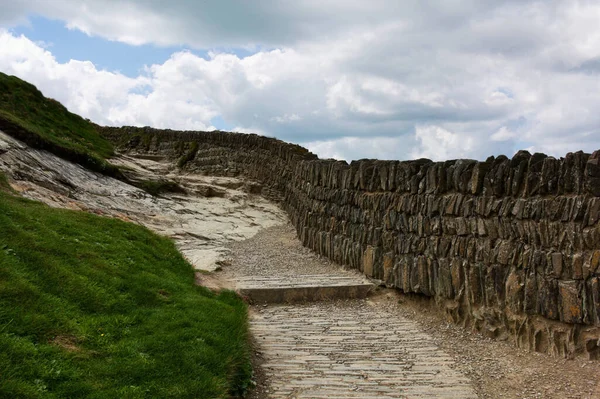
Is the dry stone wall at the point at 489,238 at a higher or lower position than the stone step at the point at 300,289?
higher

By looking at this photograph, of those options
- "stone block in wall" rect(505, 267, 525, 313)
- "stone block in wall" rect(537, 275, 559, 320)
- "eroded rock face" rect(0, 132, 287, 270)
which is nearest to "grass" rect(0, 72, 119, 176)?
"eroded rock face" rect(0, 132, 287, 270)

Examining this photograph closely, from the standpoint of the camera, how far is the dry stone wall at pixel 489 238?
8148mm

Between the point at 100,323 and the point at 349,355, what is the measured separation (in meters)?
4.31

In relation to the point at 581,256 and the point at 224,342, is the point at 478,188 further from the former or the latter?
the point at 224,342

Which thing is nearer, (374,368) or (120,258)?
(374,368)

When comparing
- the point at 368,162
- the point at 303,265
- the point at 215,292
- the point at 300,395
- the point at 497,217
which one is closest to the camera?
the point at 300,395

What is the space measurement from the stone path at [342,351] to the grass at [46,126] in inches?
340

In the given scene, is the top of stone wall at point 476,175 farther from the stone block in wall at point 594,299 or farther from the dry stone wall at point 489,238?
the stone block in wall at point 594,299

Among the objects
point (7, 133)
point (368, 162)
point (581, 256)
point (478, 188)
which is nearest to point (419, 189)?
point (478, 188)

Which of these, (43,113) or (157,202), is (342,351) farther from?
(43,113)

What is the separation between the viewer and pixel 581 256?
26.4 ft

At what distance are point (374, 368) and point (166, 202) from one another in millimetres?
14337

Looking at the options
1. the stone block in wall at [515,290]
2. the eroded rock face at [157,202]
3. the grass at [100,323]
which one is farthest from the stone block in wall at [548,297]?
the eroded rock face at [157,202]

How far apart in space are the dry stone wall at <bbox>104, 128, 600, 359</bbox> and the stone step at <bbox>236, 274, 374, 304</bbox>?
2.22ft
